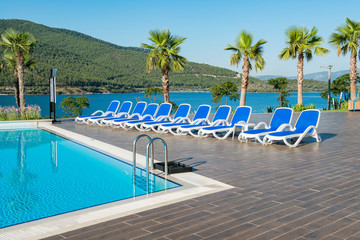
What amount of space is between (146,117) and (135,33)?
2585cm

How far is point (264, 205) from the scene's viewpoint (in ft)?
12.7

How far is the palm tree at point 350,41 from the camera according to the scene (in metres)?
23.0

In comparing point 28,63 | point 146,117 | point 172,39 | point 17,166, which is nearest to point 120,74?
point 28,63

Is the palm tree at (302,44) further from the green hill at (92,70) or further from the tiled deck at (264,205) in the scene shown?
the green hill at (92,70)

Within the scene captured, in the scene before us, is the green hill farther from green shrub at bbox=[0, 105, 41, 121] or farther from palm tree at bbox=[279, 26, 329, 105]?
palm tree at bbox=[279, 26, 329, 105]

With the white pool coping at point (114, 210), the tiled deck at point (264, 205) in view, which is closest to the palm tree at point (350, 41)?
the tiled deck at point (264, 205)

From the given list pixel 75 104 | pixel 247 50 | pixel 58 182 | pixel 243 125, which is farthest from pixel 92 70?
pixel 58 182

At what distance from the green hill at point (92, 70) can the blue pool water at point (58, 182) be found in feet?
170

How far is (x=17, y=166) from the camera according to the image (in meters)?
6.81

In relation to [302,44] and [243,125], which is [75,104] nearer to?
[302,44]

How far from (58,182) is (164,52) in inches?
519

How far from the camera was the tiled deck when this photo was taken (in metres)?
3.12

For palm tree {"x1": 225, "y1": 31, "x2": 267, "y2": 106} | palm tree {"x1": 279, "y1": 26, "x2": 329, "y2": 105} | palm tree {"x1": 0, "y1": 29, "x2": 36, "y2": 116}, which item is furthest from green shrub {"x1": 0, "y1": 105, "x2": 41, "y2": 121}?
palm tree {"x1": 279, "y1": 26, "x2": 329, "y2": 105}

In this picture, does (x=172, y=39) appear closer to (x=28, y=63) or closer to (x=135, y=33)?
(x=28, y=63)
